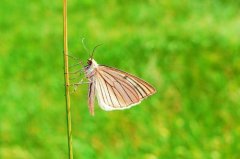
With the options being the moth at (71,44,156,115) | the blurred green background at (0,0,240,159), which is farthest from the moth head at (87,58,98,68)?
the blurred green background at (0,0,240,159)

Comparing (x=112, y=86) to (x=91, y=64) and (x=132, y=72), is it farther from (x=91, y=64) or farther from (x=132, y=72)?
(x=132, y=72)

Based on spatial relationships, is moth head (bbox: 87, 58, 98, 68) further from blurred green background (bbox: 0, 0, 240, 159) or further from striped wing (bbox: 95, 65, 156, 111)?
blurred green background (bbox: 0, 0, 240, 159)

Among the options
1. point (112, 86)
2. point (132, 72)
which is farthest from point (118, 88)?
point (132, 72)

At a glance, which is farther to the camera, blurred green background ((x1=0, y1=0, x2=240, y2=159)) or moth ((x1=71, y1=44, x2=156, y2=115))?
blurred green background ((x1=0, y1=0, x2=240, y2=159))

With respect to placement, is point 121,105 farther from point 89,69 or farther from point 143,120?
point 143,120

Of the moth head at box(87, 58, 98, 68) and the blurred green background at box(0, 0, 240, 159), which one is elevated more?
the blurred green background at box(0, 0, 240, 159)

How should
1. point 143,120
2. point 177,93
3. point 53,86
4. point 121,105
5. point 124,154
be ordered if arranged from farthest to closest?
point 53,86 < point 177,93 < point 143,120 < point 124,154 < point 121,105

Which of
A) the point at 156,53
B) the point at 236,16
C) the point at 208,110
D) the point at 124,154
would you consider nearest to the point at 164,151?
the point at 124,154

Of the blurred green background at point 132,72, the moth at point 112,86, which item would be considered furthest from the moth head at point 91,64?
the blurred green background at point 132,72
